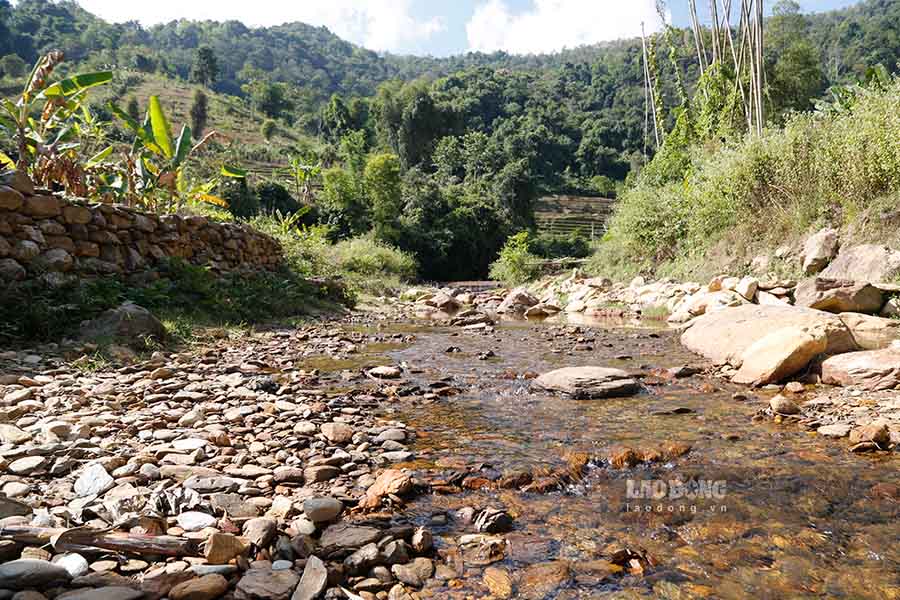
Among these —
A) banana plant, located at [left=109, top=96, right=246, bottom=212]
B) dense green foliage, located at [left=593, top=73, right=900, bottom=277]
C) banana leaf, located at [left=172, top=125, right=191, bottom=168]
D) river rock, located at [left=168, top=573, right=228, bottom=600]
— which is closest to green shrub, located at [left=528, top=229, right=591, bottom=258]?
dense green foliage, located at [left=593, top=73, right=900, bottom=277]

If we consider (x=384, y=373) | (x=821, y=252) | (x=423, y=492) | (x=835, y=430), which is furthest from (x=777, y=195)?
(x=423, y=492)

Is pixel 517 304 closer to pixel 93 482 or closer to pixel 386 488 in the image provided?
pixel 386 488

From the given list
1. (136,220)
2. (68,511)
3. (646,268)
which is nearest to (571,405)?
(68,511)

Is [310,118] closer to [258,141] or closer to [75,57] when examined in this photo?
[258,141]

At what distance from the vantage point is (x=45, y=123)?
873cm

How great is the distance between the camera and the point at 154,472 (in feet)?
8.60

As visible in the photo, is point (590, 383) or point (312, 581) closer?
point (312, 581)

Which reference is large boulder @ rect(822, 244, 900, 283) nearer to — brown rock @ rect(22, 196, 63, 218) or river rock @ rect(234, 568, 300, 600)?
river rock @ rect(234, 568, 300, 600)

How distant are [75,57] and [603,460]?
3668 inches

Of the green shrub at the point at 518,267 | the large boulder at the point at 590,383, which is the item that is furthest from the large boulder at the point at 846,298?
the green shrub at the point at 518,267

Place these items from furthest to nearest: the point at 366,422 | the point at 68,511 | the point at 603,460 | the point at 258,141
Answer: the point at 258,141 < the point at 366,422 < the point at 603,460 < the point at 68,511

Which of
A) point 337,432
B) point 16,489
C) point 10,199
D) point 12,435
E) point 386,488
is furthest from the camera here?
point 10,199

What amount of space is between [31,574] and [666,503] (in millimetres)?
2526

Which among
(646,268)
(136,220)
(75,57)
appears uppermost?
(75,57)
